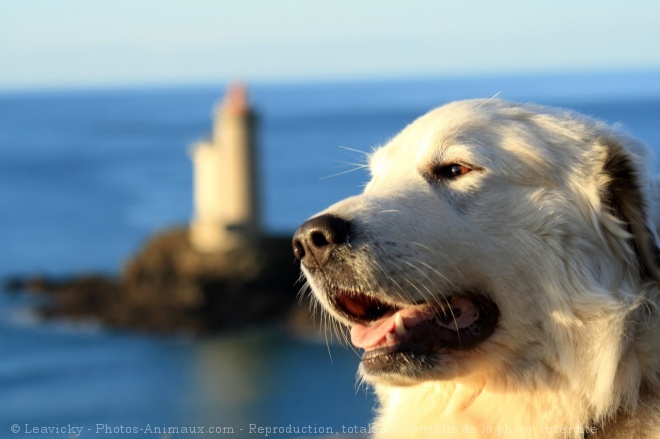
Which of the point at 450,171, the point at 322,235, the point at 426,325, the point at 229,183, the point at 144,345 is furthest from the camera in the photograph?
the point at 229,183

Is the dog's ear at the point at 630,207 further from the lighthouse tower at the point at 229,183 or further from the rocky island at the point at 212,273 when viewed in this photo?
the lighthouse tower at the point at 229,183

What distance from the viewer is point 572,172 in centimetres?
435

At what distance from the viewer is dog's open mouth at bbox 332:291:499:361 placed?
13.9 feet

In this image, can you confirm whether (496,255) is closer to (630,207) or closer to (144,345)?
(630,207)

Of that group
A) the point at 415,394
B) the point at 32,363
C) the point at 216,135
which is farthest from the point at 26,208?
the point at 415,394

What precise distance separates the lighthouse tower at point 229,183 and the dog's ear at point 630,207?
155 ft

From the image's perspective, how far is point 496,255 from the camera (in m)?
4.32

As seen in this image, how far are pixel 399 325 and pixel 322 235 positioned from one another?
1.74 ft

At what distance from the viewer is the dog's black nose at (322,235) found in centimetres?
416

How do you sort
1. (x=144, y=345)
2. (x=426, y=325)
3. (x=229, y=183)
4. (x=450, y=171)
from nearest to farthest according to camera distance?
(x=426, y=325)
(x=450, y=171)
(x=144, y=345)
(x=229, y=183)

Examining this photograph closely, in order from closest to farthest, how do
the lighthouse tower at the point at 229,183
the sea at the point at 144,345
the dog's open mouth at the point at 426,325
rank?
the dog's open mouth at the point at 426,325
the sea at the point at 144,345
the lighthouse tower at the point at 229,183

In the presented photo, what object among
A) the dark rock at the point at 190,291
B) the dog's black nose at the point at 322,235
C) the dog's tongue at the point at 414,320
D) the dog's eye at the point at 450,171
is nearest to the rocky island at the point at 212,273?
the dark rock at the point at 190,291

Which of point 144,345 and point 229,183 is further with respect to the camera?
point 229,183

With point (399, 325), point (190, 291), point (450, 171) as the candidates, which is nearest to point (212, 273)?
point (190, 291)
